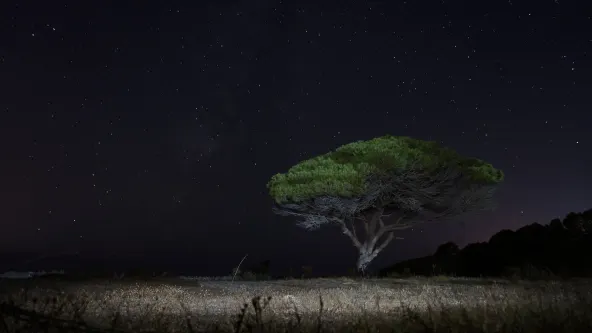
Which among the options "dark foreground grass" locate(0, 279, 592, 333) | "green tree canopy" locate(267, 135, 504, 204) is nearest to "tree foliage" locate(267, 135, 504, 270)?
"green tree canopy" locate(267, 135, 504, 204)

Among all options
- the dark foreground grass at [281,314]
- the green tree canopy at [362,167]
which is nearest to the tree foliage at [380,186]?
the green tree canopy at [362,167]

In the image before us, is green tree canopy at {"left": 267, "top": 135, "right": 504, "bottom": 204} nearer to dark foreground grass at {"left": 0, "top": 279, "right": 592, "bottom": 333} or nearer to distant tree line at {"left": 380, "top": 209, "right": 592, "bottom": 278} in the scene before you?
distant tree line at {"left": 380, "top": 209, "right": 592, "bottom": 278}

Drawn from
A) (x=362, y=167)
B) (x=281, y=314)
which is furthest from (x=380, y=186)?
(x=281, y=314)

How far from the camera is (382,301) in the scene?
13.3 metres

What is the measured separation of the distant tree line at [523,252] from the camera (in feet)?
105

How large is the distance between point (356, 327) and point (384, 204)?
28.7 m

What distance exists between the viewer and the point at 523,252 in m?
36.4

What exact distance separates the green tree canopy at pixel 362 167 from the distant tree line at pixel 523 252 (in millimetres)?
4582

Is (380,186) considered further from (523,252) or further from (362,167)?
(523,252)

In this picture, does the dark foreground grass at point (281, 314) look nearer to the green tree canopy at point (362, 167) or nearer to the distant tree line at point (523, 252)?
the green tree canopy at point (362, 167)

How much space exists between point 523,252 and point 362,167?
11.3m

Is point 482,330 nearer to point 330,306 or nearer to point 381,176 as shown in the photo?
point 330,306

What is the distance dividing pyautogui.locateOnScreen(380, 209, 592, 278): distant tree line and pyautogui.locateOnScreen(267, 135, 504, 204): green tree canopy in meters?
4.58

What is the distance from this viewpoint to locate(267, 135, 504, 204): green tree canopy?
33.2 meters
